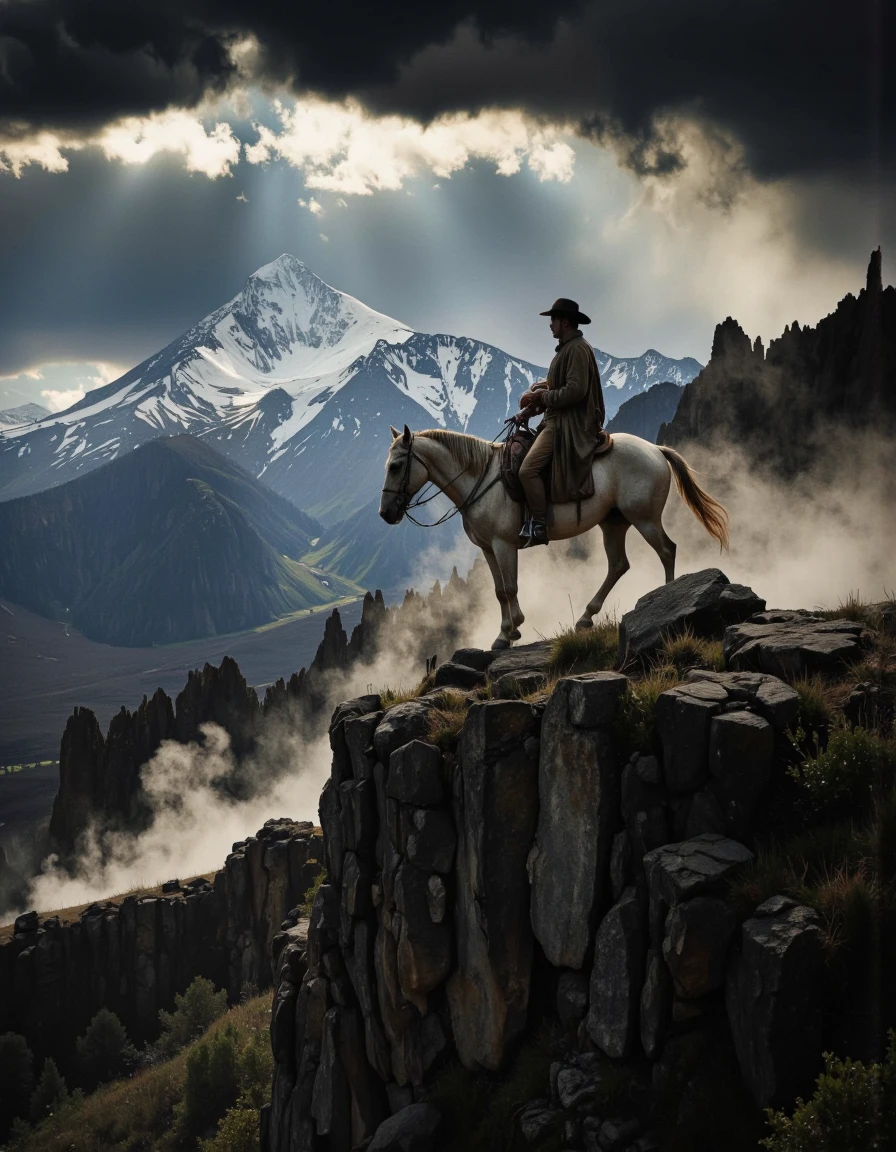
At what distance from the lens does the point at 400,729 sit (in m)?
20.0

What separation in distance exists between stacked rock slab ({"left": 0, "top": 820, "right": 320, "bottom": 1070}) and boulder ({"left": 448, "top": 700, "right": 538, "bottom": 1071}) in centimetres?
8895

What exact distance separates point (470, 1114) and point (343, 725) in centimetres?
913

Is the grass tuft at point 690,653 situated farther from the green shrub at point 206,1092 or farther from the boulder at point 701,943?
the green shrub at point 206,1092

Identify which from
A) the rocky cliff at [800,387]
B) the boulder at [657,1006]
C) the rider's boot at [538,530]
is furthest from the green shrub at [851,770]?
the rocky cliff at [800,387]

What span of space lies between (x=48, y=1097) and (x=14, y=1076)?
10.5 metres

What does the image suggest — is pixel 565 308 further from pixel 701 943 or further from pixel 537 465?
pixel 701 943

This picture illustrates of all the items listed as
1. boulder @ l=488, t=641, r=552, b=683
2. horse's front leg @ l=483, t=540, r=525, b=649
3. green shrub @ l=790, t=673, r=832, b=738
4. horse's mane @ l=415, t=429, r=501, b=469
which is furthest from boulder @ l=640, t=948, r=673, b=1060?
horse's mane @ l=415, t=429, r=501, b=469

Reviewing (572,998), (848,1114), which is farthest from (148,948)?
(848,1114)

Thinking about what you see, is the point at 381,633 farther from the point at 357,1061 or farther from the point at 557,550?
the point at 357,1061

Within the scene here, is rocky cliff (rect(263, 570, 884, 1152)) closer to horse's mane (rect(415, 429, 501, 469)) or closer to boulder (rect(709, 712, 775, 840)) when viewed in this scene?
boulder (rect(709, 712, 775, 840))

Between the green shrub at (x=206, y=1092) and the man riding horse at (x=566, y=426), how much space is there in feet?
173

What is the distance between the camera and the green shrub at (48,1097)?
7919cm

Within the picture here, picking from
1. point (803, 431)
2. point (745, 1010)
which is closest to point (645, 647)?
point (745, 1010)

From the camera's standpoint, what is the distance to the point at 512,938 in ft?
55.5
